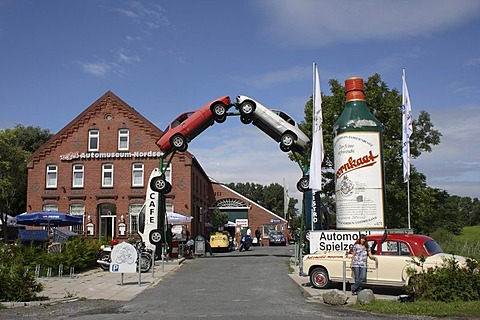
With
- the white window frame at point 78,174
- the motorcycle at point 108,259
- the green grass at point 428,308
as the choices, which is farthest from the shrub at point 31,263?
the white window frame at point 78,174

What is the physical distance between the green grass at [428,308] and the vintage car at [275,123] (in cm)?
1440

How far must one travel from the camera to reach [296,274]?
19984mm

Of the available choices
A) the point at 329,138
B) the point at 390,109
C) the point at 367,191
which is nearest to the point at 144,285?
the point at 367,191

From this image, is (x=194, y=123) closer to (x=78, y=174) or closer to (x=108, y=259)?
(x=108, y=259)

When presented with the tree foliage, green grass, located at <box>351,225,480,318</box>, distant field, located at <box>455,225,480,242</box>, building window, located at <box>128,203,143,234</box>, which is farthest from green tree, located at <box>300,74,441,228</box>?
building window, located at <box>128,203,143,234</box>

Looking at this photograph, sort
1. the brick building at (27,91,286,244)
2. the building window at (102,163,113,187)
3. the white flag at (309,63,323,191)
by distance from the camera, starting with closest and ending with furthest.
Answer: the white flag at (309,63,323,191)
the brick building at (27,91,286,244)
the building window at (102,163,113,187)

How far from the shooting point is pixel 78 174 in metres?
41.7

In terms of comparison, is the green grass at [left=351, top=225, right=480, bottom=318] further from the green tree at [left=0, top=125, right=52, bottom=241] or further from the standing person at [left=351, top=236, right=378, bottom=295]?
the green tree at [left=0, top=125, right=52, bottom=241]

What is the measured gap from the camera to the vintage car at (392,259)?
13531 mm

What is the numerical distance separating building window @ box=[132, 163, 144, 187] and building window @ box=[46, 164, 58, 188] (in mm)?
6178

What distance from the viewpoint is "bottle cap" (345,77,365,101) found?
19.4 m

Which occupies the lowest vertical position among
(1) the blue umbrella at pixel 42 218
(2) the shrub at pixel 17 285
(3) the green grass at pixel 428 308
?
(3) the green grass at pixel 428 308

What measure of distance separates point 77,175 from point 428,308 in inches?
1373

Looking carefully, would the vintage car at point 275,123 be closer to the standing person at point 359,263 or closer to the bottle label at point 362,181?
the bottle label at point 362,181
